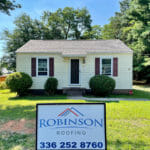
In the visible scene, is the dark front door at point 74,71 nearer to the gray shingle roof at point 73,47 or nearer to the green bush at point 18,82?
the gray shingle roof at point 73,47

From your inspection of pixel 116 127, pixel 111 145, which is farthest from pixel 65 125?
pixel 116 127

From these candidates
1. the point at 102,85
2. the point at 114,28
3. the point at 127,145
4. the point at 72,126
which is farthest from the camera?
the point at 114,28

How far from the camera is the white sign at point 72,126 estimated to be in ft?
6.04

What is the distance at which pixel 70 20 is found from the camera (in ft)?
84.1

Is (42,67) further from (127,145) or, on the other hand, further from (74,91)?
(127,145)

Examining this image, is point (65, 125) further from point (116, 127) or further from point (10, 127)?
point (10, 127)

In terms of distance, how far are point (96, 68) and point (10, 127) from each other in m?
6.96

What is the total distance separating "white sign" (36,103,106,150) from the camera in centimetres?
184

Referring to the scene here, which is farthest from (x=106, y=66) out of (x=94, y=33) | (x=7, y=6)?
(x=94, y=33)

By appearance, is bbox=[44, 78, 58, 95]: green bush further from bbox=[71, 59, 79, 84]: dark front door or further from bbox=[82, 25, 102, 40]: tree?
bbox=[82, 25, 102, 40]: tree

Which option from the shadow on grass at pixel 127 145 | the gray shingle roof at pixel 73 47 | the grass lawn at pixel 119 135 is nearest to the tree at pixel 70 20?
the gray shingle roof at pixel 73 47

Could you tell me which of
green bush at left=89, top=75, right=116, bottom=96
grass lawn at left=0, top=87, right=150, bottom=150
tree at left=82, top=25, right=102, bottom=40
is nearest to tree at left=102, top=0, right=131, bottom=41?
tree at left=82, top=25, right=102, bottom=40

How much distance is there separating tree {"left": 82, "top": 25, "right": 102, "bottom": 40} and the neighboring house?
54.6 feet

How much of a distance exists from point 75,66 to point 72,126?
24.9ft
